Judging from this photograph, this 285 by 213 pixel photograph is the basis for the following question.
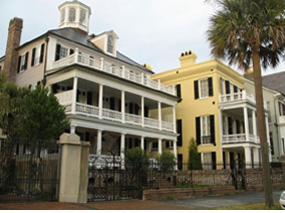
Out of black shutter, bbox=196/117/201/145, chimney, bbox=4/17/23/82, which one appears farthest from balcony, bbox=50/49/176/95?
black shutter, bbox=196/117/201/145

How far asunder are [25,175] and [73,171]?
1.75 metres

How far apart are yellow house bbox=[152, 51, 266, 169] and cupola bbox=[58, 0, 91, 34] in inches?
393

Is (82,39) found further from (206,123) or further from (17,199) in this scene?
(17,199)

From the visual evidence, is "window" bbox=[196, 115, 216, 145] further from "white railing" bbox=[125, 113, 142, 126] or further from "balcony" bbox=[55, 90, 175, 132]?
"white railing" bbox=[125, 113, 142, 126]

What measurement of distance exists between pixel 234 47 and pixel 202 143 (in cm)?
1690

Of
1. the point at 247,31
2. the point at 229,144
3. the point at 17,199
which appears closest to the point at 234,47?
the point at 247,31

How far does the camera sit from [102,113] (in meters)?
22.5

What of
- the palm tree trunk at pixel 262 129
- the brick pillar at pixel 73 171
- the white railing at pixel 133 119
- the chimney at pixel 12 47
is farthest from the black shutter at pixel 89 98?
the palm tree trunk at pixel 262 129

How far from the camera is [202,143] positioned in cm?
2969

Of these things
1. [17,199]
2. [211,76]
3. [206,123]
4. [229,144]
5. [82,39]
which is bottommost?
[17,199]

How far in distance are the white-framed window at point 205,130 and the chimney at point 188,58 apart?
241 inches

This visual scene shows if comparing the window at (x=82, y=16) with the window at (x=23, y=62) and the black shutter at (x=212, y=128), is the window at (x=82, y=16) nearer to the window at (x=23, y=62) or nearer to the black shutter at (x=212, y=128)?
the window at (x=23, y=62)

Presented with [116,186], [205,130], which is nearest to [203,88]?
[205,130]

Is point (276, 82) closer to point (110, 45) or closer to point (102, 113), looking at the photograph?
point (110, 45)
